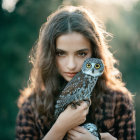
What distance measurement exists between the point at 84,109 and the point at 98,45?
0.51 m

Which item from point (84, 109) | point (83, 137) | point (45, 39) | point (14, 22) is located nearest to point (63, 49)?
point (45, 39)

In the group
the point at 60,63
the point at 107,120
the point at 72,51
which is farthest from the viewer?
the point at 107,120

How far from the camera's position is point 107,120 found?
185cm

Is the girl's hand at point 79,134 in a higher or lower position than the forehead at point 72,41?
lower

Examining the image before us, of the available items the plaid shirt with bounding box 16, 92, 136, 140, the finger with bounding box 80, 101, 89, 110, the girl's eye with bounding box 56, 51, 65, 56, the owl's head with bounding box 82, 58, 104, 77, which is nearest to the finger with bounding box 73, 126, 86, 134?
the finger with bounding box 80, 101, 89, 110

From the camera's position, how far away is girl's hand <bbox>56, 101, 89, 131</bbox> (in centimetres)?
154

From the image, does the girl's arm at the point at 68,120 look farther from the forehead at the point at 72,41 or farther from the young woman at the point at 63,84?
the forehead at the point at 72,41

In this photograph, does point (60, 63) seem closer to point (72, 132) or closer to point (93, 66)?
point (93, 66)

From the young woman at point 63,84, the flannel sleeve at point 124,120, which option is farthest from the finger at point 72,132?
the flannel sleeve at point 124,120

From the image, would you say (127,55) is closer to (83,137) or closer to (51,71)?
(51,71)

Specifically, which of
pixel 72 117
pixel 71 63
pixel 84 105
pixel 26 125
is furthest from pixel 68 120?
pixel 26 125

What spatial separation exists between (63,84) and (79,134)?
1.66 ft

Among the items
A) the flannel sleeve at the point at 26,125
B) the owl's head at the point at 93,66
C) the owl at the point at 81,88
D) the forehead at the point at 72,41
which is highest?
the forehead at the point at 72,41

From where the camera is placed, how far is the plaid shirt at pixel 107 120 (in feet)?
6.08
